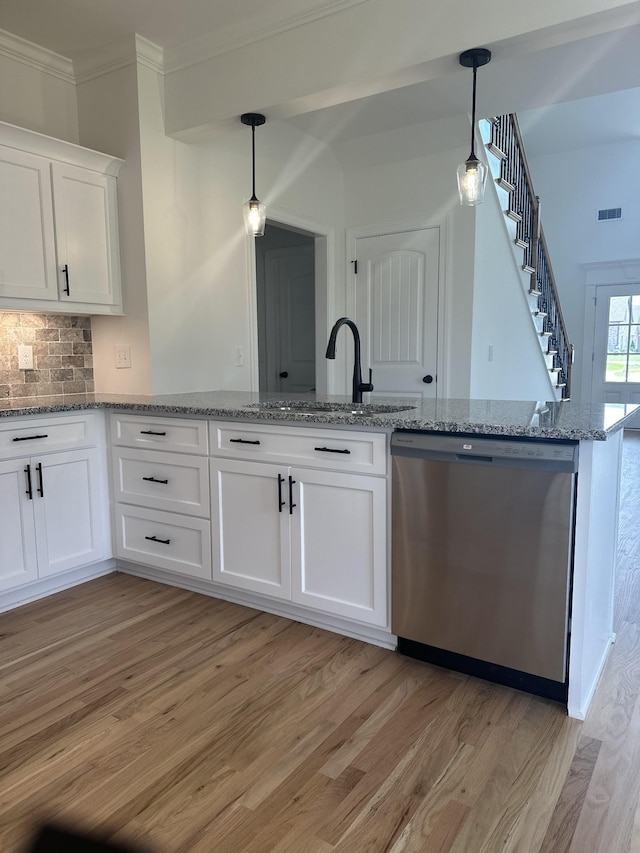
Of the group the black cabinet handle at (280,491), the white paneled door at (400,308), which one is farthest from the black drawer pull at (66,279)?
the white paneled door at (400,308)

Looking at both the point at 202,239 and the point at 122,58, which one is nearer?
the point at 122,58

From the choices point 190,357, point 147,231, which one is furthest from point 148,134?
point 190,357

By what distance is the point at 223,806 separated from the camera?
4.92 ft

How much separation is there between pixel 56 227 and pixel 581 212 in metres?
7.30

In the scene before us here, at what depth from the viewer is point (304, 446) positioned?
2359 millimetres

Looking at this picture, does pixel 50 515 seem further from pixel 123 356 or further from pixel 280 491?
pixel 280 491

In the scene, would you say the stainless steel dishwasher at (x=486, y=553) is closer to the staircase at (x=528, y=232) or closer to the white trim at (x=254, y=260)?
the white trim at (x=254, y=260)

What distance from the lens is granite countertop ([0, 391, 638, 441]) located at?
6.06ft

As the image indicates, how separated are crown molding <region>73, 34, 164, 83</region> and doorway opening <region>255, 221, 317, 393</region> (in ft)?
7.82

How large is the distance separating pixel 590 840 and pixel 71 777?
1.34m

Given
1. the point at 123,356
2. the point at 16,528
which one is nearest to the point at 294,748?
the point at 16,528

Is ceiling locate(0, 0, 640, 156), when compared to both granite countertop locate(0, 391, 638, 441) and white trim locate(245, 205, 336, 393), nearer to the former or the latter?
white trim locate(245, 205, 336, 393)

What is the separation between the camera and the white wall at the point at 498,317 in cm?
424

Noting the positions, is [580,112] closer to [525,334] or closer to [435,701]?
[525,334]
